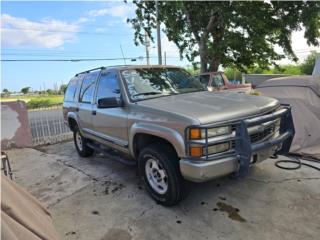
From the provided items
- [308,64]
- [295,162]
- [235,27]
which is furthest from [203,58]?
[308,64]

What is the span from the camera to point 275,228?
118 inches

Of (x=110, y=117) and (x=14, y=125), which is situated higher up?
(x=110, y=117)

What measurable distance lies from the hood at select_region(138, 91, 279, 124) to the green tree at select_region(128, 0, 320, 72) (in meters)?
11.4

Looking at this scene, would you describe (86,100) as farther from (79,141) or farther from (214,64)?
(214,64)

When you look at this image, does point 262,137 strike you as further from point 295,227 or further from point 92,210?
point 92,210

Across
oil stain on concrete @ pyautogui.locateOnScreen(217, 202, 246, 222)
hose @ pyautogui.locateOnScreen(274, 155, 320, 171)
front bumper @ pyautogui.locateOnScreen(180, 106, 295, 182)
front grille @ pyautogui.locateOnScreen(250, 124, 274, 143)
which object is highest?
front grille @ pyautogui.locateOnScreen(250, 124, 274, 143)

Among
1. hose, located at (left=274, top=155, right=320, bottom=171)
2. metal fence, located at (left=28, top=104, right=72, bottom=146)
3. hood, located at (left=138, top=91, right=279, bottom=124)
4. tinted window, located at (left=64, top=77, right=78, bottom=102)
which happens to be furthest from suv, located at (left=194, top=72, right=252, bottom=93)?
hood, located at (left=138, top=91, right=279, bottom=124)

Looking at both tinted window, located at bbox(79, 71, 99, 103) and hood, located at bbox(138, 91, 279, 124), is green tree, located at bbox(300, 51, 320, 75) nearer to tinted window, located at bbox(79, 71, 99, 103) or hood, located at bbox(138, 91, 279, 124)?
tinted window, located at bbox(79, 71, 99, 103)

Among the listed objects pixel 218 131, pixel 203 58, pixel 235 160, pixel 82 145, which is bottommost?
pixel 82 145

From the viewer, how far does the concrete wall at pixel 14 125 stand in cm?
746

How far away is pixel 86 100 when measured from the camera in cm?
539

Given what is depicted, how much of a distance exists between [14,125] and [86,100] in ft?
11.4

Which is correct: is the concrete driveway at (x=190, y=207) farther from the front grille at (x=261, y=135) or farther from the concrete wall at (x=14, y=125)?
the concrete wall at (x=14, y=125)

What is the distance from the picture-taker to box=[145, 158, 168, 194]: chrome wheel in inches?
141
